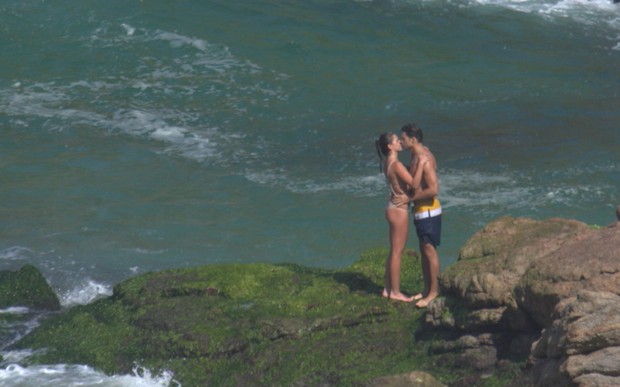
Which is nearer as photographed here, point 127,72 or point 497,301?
point 497,301

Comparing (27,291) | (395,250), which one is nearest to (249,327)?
(395,250)

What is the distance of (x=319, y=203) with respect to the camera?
59.4ft

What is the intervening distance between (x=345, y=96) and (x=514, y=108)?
325 cm

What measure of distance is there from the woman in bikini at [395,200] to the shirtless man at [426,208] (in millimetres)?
110

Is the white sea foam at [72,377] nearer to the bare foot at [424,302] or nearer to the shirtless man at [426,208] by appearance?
the bare foot at [424,302]

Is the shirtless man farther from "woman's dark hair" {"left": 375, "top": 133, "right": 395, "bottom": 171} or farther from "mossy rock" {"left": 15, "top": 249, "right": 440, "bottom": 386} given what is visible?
"mossy rock" {"left": 15, "top": 249, "right": 440, "bottom": 386}

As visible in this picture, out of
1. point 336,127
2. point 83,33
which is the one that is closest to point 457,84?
point 336,127

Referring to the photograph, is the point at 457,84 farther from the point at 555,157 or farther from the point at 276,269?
the point at 276,269

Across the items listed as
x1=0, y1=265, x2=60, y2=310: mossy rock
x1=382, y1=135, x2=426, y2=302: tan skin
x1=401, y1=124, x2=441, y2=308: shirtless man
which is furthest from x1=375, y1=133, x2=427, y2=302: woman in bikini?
x1=0, y1=265, x2=60, y2=310: mossy rock

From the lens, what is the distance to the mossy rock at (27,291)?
44.8 feet

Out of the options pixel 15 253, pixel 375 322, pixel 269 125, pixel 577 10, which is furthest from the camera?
pixel 577 10

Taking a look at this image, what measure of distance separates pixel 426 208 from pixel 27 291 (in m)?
4.95

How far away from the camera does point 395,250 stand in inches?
468

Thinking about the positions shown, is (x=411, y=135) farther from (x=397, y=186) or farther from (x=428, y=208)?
(x=428, y=208)
